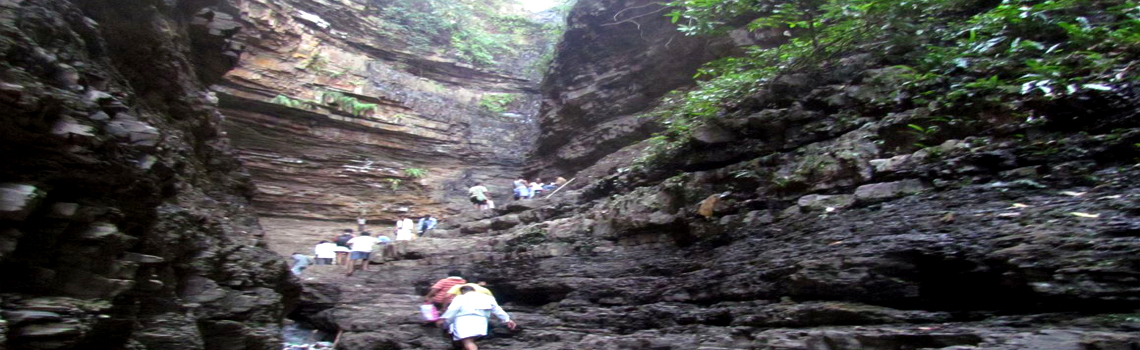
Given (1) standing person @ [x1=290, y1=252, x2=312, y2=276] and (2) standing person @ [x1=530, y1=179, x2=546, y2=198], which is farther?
Answer: (2) standing person @ [x1=530, y1=179, x2=546, y2=198]

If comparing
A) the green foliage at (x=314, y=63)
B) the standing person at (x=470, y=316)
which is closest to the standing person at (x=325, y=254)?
the green foliage at (x=314, y=63)

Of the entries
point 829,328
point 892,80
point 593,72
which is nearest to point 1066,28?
point 892,80

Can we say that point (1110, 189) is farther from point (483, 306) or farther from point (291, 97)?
point (291, 97)

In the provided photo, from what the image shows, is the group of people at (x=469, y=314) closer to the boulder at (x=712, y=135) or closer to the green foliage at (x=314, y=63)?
the boulder at (x=712, y=135)

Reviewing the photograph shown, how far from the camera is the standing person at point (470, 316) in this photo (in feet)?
23.4

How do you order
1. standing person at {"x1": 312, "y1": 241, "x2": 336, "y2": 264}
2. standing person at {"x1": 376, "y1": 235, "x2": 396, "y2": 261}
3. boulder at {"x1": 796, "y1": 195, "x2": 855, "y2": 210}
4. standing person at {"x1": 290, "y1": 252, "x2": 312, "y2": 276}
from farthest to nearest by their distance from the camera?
standing person at {"x1": 312, "y1": 241, "x2": 336, "y2": 264} → standing person at {"x1": 290, "y1": 252, "x2": 312, "y2": 276} → standing person at {"x1": 376, "y1": 235, "x2": 396, "y2": 261} → boulder at {"x1": 796, "y1": 195, "x2": 855, "y2": 210}

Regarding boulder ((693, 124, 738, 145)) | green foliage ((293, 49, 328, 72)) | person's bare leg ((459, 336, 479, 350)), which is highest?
green foliage ((293, 49, 328, 72))

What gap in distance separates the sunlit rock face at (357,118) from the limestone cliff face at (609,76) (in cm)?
273

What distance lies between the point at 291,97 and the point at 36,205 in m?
13.8

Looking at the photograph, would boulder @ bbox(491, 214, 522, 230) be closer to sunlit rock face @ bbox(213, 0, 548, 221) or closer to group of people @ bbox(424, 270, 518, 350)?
group of people @ bbox(424, 270, 518, 350)

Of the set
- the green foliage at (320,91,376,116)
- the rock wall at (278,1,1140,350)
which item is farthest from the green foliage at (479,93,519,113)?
the rock wall at (278,1,1140,350)

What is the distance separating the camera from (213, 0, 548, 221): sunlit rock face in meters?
16.5

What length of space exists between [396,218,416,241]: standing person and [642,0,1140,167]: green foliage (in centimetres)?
899

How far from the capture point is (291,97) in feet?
54.5
